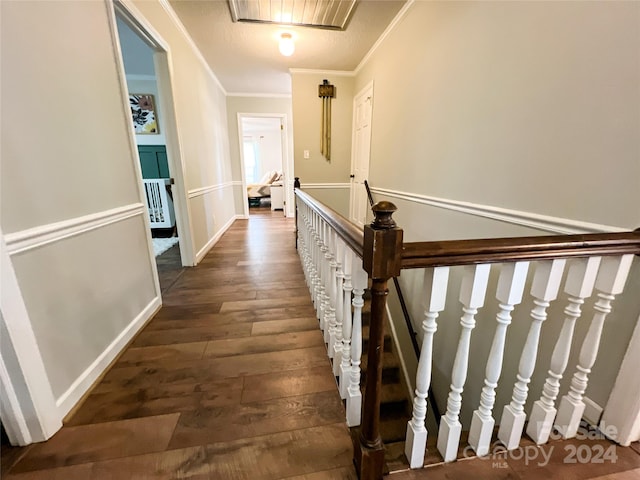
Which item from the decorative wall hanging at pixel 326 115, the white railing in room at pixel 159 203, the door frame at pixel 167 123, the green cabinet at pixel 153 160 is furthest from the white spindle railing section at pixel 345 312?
the green cabinet at pixel 153 160

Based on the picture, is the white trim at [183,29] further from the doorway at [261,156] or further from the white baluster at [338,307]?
the doorway at [261,156]

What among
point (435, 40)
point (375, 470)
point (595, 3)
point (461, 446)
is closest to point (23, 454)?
point (375, 470)

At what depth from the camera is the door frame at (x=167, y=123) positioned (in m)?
1.72

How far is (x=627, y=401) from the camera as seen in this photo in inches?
35.9

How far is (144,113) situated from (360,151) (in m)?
3.43

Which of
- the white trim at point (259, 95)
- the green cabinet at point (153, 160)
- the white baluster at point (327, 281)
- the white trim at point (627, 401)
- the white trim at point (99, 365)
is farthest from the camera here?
the white trim at point (259, 95)

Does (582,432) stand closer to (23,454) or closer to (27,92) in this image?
(23,454)

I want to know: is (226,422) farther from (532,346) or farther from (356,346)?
(532,346)

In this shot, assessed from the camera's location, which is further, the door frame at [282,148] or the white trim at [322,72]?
the door frame at [282,148]

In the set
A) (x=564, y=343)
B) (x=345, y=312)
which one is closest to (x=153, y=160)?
(x=345, y=312)

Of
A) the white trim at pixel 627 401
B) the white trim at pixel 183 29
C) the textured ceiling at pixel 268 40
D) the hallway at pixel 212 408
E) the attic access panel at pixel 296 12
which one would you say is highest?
the textured ceiling at pixel 268 40

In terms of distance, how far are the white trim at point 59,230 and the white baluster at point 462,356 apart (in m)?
1.53

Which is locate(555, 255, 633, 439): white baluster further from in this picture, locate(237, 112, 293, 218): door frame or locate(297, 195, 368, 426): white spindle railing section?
locate(237, 112, 293, 218): door frame

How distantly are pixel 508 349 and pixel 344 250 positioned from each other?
1.09 m
